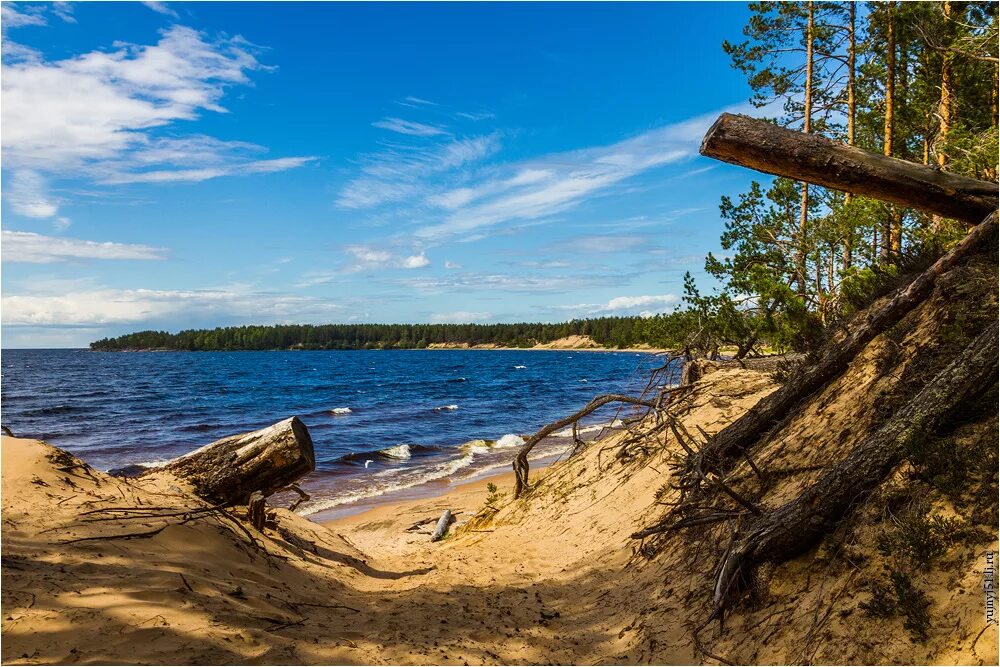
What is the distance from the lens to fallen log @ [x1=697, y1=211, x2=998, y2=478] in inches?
220

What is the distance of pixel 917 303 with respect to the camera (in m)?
6.00

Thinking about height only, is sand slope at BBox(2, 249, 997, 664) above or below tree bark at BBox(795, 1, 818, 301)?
below

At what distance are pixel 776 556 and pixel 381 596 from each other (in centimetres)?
399

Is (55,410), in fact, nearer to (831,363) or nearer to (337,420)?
(337,420)

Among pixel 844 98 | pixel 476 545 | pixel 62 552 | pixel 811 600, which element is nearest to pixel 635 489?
pixel 476 545

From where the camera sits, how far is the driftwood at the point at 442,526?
10930 mm

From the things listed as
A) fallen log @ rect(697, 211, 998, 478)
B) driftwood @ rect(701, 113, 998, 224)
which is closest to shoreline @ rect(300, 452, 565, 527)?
fallen log @ rect(697, 211, 998, 478)

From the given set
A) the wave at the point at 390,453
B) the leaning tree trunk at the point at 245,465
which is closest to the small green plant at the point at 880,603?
the leaning tree trunk at the point at 245,465

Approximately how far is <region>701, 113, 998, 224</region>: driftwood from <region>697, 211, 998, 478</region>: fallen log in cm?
31

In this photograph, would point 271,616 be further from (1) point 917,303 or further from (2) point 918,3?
(2) point 918,3

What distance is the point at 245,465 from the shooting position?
706 centimetres

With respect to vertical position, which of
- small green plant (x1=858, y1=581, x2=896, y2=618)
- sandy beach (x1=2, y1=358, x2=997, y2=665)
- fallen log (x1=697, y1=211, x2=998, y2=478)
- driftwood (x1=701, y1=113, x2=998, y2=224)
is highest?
driftwood (x1=701, y1=113, x2=998, y2=224)

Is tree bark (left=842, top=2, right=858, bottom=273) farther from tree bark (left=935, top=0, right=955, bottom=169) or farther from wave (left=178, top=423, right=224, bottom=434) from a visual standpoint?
wave (left=178, top=423, right=224, bottom=434)

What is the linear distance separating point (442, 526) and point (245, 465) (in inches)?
198
